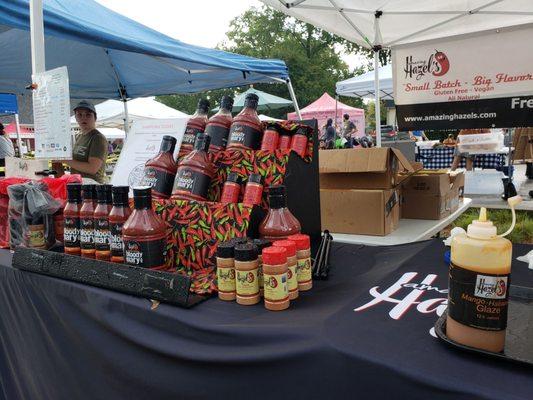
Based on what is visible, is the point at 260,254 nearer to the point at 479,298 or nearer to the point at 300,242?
the point at 300,242

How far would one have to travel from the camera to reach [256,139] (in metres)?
1.24

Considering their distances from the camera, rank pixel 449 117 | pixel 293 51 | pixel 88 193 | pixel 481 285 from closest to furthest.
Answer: pixel 481 285
pixel 88 193
pixel 449 117
pixel 293 51

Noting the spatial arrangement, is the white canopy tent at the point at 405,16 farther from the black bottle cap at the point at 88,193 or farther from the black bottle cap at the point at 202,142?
the black bottle cap at the point at 88,193

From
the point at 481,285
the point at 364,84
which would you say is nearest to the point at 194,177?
the point at 481,285

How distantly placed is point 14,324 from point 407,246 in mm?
1299

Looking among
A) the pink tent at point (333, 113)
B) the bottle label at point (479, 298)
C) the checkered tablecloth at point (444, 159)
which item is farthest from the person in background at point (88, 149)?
the pink tent at point (333, 113)

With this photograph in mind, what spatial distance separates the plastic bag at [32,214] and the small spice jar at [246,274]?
816 mm

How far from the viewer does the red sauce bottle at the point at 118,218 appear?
3.56 feet

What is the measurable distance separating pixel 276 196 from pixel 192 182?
0.28 meters

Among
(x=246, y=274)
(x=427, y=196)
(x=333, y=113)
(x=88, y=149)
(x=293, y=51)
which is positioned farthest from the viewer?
(x=293, y=51)

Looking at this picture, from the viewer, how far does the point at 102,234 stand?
1.13 m

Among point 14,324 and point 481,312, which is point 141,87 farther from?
point 481,312

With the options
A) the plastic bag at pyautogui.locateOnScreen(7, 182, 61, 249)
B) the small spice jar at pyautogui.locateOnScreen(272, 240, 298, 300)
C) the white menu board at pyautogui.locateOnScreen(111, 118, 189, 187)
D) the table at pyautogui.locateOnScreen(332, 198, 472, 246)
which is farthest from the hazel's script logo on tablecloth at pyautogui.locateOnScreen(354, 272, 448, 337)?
the plastic bag at pyautogui.locateOnScreen(7, 182, 61, 249)

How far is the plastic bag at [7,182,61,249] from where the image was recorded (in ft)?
4.36
